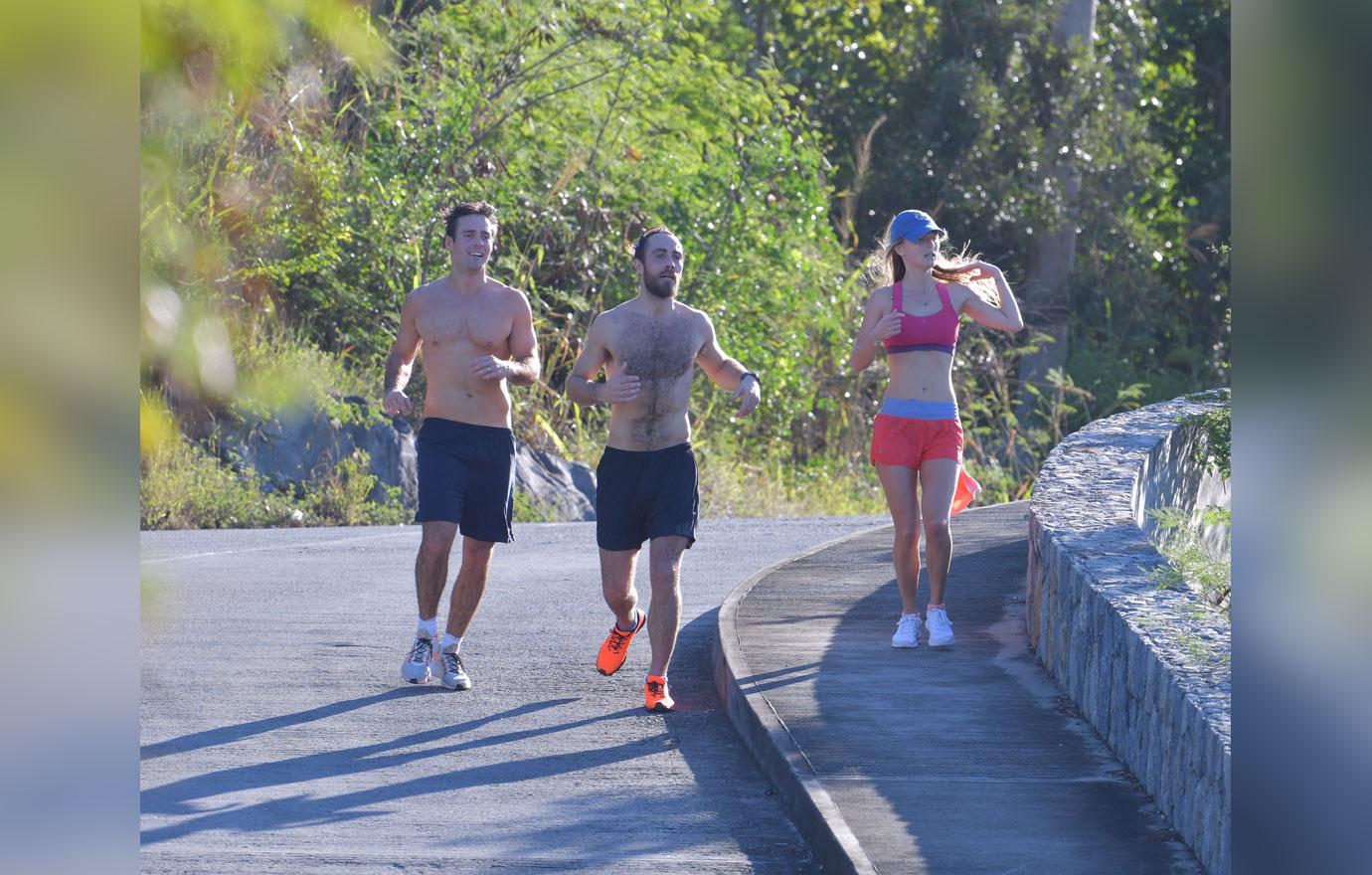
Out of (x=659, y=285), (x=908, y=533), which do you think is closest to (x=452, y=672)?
(x=659, y=285)

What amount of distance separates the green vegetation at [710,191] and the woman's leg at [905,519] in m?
2.87

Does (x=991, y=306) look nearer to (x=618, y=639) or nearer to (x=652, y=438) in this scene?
(x=652, y=438)

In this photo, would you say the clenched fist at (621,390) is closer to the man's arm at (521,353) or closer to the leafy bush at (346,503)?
the man's arm at (521,353)

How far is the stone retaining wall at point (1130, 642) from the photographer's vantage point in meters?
5.14

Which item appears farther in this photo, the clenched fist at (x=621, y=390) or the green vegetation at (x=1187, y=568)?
the clenched fist at (x=621, y=390)

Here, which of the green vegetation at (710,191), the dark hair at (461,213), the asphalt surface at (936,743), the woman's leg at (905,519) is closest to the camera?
the green vegetation at (710,191)

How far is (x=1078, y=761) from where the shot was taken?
6371 mm

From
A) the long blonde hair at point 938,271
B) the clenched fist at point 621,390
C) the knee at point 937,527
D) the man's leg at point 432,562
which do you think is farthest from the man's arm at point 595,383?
the knee at point 937,527

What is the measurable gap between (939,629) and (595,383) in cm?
213

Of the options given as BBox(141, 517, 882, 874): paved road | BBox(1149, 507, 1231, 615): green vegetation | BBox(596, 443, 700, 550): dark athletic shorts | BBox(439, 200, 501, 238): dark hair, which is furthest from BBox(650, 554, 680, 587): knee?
BBox(1149, 507, 1231, 615): green vegetation

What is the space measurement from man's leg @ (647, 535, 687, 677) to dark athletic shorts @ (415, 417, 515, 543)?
0.81 metres

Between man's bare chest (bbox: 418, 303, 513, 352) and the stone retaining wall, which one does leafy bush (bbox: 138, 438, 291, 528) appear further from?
the stone retaining wall
